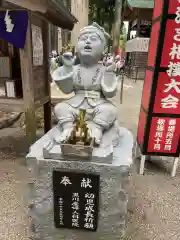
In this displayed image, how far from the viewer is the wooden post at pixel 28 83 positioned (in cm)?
211

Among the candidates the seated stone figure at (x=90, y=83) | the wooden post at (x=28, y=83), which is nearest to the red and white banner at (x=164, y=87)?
the seated stone figure at (x=90, y=83)

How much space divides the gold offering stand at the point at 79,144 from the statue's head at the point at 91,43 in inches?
17.2

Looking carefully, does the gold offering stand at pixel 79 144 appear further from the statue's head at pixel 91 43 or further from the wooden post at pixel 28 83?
the wooden post at pixel 28 83

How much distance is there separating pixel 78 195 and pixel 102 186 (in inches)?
6.2

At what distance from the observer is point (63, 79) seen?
4.81ft

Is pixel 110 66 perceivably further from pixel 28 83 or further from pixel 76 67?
pixel 28 83

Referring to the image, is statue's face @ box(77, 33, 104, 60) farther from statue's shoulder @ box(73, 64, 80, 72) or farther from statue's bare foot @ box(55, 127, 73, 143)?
statue's bare foot @ box(55, 127, 73, 143)

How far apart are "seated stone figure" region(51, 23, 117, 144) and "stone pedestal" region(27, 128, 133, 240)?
0.22 m

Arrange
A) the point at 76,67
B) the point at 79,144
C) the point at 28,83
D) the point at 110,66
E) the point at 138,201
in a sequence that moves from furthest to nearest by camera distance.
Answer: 1. the point at 28,83
2. the point at 138,201
3. the point at 76,67
4. the point at 110,66
5. the point at 79,144

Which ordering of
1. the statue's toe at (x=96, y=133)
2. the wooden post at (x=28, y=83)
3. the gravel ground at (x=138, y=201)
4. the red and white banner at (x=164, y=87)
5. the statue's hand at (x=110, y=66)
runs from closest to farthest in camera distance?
the statue's toe at (x=96, y=133)
the statue's hand at (x=110, y=66)
the gravel ground at (x=138, y=201)
the red and white banner at (x=164, y=87)
the wooden post at (x=28, y=83)

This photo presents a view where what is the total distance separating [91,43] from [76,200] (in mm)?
1002

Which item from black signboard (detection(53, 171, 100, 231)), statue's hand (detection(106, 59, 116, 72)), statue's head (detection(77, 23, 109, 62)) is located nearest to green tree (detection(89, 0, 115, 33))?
statue's head (detection(77, 23, 109, 62))

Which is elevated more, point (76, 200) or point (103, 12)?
point (103, 12)

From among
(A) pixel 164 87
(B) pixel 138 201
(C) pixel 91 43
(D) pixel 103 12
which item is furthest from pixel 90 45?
(D) pixel 103 12
